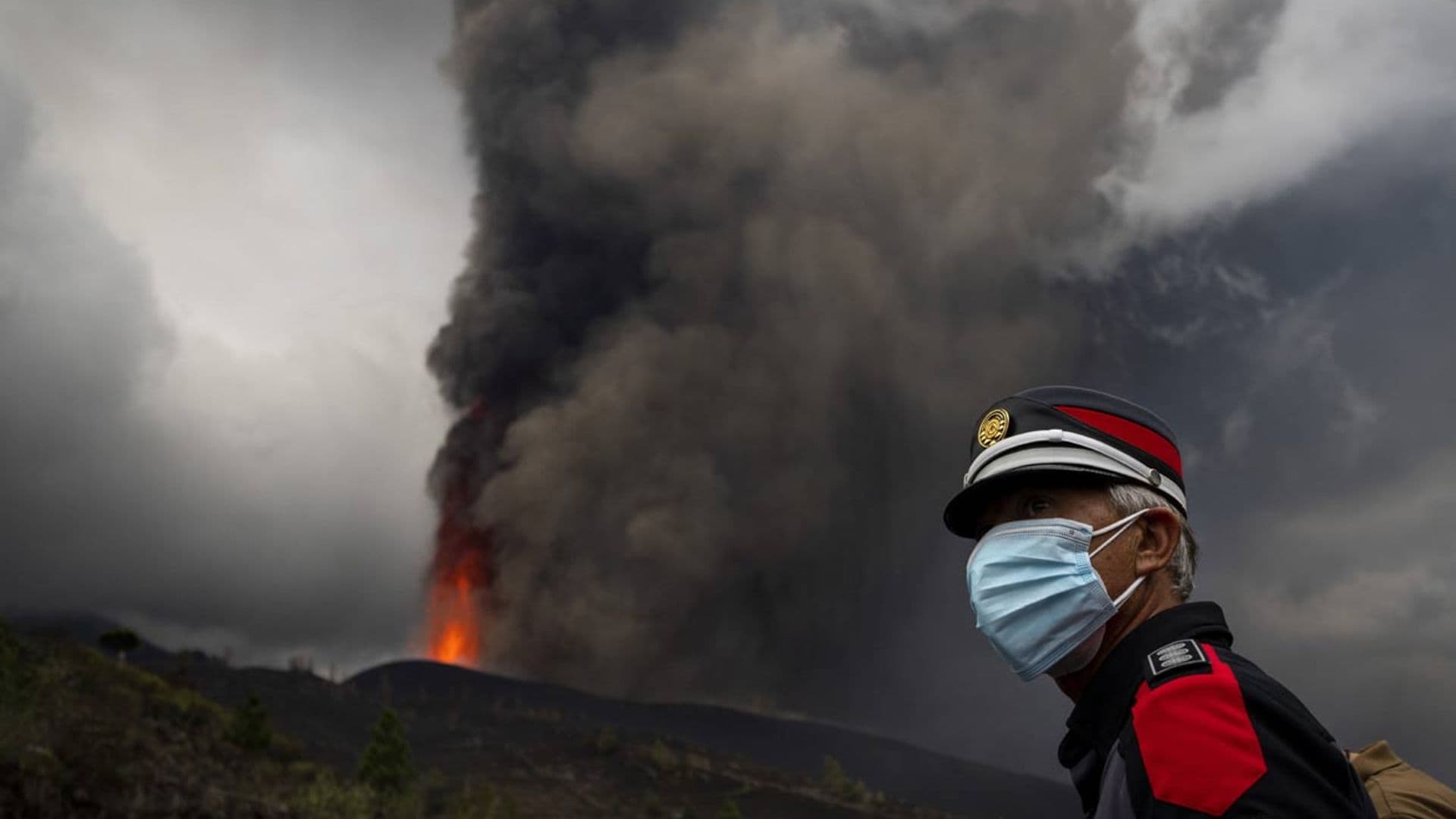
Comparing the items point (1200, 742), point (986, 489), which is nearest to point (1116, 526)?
point (986, 489)

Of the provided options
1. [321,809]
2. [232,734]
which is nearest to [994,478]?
[321,809]

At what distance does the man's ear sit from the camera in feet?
9.18

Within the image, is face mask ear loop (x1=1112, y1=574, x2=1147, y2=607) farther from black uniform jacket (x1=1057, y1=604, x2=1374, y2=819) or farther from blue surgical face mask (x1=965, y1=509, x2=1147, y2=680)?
black uniform jacket (x1=1057, y1=604, x2=1374, y2=819)

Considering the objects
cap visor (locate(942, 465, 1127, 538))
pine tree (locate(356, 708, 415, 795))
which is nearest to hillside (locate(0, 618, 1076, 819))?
pine tree (locate(356, 708, 415, 795))

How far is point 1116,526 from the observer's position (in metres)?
2.84

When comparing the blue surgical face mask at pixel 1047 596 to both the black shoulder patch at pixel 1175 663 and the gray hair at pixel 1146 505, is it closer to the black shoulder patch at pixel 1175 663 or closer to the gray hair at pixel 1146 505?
the gray hair at pixel 1146 505

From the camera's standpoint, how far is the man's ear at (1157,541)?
9.18 feet

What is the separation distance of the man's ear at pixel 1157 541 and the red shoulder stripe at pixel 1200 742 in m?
0.68

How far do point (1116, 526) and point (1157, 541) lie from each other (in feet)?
0.39

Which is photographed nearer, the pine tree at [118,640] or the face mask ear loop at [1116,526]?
the face mask ear loop at [1116,526]

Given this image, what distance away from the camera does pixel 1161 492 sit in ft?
9.34

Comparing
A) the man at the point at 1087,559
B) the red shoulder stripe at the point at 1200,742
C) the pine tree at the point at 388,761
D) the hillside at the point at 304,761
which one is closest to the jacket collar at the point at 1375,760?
the man at the point at 1087,559

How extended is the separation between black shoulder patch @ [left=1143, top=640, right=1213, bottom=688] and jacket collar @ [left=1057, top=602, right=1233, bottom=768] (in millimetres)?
180

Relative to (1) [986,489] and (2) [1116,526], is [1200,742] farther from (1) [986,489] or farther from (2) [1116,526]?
(1) [986,489]
